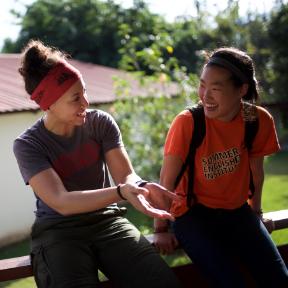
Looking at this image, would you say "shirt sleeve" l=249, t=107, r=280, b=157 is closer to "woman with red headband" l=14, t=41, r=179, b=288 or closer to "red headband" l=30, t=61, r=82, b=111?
"woman with red headband" l=14, t=41, r=179, b=288

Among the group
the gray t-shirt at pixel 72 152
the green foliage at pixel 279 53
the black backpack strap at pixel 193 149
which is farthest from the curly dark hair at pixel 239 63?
the green foliage at pixel 279 53

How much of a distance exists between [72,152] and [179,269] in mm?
887

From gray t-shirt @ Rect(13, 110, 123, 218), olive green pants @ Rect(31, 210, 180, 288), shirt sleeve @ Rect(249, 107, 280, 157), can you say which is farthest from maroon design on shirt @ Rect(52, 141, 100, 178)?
shirt sleeve @ Rect(249, 107, 280, 157)

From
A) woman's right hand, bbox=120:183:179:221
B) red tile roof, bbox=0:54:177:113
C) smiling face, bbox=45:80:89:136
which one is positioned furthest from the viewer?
red tile roof, bbox=0:54:177:113

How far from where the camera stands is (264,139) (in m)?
2.78

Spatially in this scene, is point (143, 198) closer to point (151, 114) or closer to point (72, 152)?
point (72, 152)

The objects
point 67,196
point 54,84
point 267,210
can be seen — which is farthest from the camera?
point 267,210

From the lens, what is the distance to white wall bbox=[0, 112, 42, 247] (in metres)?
8.44

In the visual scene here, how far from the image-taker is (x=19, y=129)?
28.8ft

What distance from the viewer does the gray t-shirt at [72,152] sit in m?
2.37

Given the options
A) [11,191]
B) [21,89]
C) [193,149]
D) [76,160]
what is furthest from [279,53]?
[76,160]

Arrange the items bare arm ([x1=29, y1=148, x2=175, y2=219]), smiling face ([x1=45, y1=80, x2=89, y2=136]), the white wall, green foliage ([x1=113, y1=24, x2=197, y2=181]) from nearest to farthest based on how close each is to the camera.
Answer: bare arm ([x1=29, y1=148, x2=175, y2=219]), smiling face ([x1=45, y1=80, x2=89, y2=136]), green foliage ([x1=113, y1=24, x2=197, y2=181]), the white wall

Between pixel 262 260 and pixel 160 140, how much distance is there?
14.2 feet

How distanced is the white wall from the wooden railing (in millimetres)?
6209
